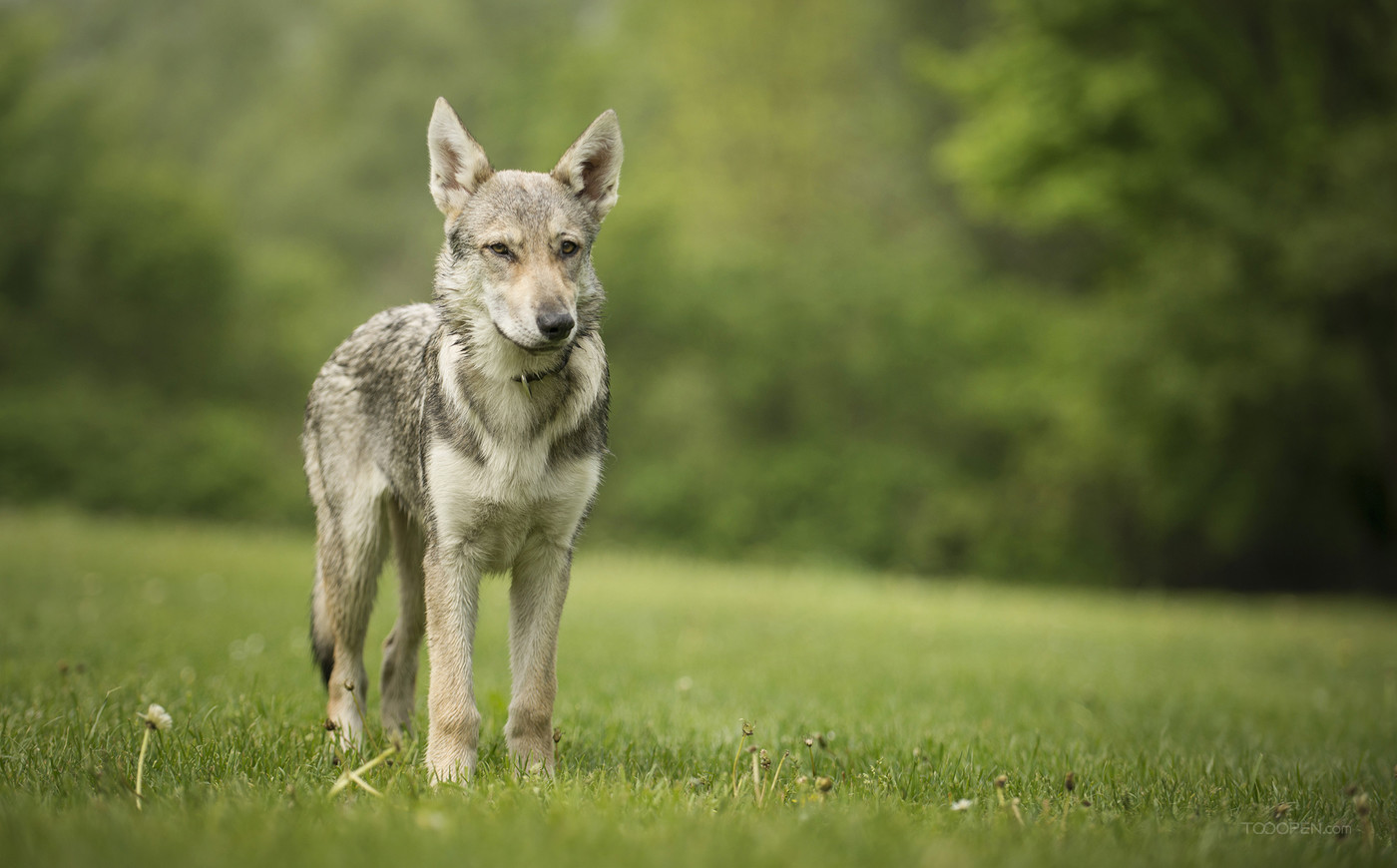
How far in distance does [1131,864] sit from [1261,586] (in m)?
22.5

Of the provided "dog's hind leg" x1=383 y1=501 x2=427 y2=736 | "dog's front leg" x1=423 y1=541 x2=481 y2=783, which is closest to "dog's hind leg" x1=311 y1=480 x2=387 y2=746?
"dog's hind leg" x1=383 y1=501 x2=427 y2=736

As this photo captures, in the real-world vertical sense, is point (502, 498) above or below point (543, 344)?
below

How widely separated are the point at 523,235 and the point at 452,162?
2.12ft

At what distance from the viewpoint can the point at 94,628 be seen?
22.1 feet

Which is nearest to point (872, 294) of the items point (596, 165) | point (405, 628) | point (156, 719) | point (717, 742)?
point (596, 165)

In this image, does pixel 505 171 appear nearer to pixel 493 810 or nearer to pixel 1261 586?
pixel 493 810

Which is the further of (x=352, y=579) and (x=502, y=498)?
(x=352, y=579)

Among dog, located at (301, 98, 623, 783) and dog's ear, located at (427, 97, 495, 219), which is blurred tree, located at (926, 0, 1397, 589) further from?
dog's ear, located at (427, 97, 495, 219)

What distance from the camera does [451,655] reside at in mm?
3709

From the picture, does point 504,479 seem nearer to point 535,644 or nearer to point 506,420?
point 506,420

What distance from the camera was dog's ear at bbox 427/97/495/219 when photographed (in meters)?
4.05

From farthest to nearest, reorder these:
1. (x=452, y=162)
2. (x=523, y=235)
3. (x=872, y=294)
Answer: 1. (x=872, y=294)
2. (x=452, y=162)
3. (x=523, y=235)

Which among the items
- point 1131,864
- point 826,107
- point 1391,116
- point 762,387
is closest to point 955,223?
point 826,107

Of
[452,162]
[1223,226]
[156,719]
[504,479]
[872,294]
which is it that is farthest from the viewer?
[872,294]
